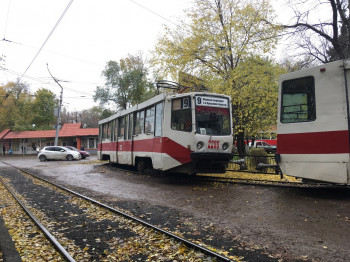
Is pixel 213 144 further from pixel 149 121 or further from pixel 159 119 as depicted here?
pixel 149 121

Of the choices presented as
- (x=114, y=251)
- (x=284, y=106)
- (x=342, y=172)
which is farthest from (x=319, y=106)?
(x=114, y=251)

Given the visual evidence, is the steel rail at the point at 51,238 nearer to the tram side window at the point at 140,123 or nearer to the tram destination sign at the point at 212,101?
the tram destination sign at the point at 212,101

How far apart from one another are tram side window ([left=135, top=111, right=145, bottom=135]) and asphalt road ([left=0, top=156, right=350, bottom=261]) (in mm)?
3267

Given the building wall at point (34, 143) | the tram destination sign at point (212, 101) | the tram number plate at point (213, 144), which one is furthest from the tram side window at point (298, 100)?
the building wall at point (34, 143)

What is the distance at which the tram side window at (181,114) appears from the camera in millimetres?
9992

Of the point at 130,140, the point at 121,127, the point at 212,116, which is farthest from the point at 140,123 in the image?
the point at 212,116

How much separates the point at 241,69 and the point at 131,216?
10.2 m

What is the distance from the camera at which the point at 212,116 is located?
33.5ft

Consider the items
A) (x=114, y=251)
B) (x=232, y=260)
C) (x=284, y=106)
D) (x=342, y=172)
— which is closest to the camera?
(x=232, y=260)

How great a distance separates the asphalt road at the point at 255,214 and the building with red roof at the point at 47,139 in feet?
125

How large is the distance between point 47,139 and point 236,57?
42451 millimetres

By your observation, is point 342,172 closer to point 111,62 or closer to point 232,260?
point 232,260

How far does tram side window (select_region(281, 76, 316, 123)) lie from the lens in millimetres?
7148

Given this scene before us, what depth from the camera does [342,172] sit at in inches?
256
